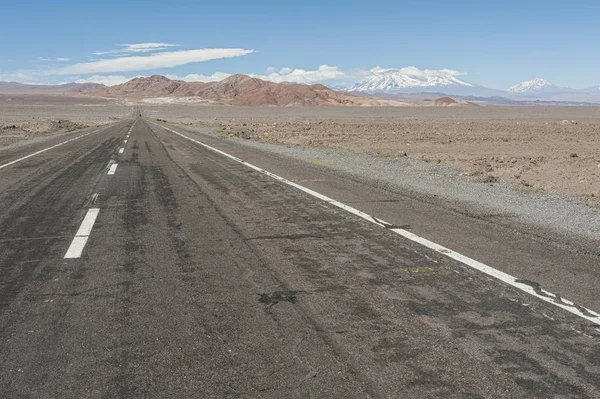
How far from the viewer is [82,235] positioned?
6301 millimetres

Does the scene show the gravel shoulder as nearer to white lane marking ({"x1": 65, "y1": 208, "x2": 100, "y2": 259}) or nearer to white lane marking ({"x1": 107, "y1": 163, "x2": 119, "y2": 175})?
white lane marking ({"x1": 65, "y1": 208, "x2": 100, "y2": 259})

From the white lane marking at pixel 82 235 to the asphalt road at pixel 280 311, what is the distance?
0.16 ft

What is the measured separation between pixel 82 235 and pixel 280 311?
3.55 meters

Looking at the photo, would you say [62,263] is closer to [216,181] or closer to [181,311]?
[181,311]

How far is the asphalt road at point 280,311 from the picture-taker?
9.62 feet

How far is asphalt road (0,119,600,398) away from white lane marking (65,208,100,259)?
0.05 meters

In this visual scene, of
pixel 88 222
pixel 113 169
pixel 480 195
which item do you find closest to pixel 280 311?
pixel 88 222

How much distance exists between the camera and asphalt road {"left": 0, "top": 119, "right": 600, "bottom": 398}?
2.93 meters

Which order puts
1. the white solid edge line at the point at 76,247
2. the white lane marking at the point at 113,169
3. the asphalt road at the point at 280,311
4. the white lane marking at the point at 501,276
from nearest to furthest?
1. the asphalt road at the point at 280,311
2. the white lane marking at the point at 501,276
3. the white solid edge line at the point at 76,247
4. the white lane marking at the point at 113,169

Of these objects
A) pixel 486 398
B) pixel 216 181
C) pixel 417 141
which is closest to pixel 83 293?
pixel 486 398

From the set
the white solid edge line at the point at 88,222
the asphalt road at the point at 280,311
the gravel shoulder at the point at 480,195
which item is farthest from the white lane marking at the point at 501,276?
the white solid edge line at the point at 88,222

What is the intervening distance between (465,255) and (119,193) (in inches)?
261

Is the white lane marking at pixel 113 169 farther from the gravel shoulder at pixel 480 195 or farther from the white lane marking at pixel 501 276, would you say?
the white lane marking at pixel 501 276

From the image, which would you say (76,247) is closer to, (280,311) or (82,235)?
(82,235)
